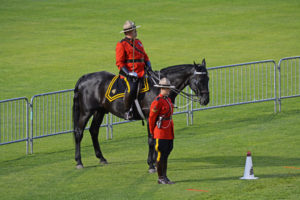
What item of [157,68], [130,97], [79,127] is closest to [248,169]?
[130,97]

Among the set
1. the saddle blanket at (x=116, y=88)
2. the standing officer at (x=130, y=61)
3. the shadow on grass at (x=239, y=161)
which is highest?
the standing officer at (x=130, y=61)

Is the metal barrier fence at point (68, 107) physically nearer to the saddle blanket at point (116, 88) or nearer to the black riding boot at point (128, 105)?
the saddle blanket at point (116, 88)

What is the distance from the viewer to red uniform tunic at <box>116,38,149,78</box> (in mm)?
15609

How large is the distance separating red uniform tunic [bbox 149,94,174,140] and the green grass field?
37.6 inches

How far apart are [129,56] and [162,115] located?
2.24m

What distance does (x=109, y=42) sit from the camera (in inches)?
1246

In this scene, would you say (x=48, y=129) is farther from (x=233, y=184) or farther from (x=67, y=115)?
(x=233, y=184)

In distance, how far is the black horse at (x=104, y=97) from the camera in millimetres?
15258

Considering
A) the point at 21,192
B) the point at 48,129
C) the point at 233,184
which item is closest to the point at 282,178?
the point at 233,184

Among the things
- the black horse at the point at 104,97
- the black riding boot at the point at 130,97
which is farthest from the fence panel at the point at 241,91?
the black riding boot at the point at 130,97

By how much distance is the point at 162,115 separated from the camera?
1388 cm

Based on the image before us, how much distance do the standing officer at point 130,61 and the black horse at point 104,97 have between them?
0.23 meters

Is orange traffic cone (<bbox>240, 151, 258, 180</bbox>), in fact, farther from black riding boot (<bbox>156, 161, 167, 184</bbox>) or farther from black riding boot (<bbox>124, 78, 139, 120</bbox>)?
black riding boot (<bbox>124, 78, 139, 120</bbox>)

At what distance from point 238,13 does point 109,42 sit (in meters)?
8.02
